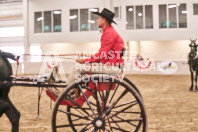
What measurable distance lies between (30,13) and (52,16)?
7.74 feet

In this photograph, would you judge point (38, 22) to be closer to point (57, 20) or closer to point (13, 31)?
point (57, 20)

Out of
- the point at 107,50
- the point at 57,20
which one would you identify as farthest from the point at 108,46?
the point at 57,20

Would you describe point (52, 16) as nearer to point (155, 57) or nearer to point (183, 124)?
point (155, 57)

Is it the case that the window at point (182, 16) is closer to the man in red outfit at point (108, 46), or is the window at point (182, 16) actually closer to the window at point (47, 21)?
the window at point (47, 21)

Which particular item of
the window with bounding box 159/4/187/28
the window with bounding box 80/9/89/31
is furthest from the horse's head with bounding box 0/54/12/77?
the window with bounding box 159/4/187/28

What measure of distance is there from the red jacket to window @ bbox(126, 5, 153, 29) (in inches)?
766

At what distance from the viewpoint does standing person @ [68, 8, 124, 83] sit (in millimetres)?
3059

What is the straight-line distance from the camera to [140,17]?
22.2 metres

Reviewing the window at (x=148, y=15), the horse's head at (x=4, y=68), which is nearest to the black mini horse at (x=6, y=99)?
the horse's head at (x=4, y=68)

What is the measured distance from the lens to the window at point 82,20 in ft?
74.0

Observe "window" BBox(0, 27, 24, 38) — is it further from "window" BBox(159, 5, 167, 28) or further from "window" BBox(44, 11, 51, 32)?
"window" BBox(159, 5, 167, 28)

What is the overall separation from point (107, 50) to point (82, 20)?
66.5ft

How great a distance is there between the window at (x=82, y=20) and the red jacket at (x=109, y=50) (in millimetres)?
19577

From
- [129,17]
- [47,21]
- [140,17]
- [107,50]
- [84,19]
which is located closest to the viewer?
[107,50]
